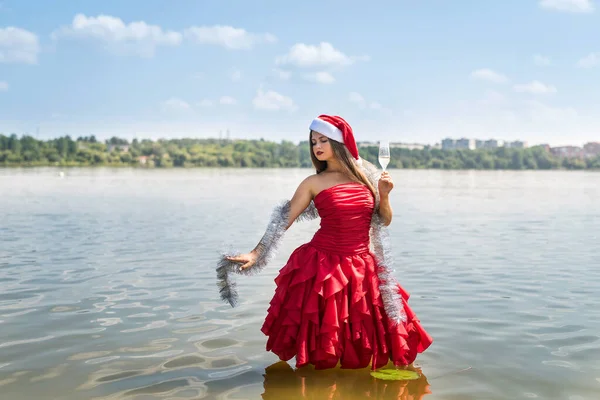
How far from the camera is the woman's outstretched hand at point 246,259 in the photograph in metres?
5.28

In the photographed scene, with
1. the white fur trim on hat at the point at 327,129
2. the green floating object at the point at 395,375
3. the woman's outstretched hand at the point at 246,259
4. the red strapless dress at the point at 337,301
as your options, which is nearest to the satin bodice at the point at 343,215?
the red strapless dress at the point at 337,301

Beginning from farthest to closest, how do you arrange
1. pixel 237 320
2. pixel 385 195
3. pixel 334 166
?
1. pixel 237 320
2. pixel 334 166
3. pixel 385 195

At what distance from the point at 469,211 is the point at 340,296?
2062cm

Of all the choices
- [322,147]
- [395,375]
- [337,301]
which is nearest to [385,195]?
[322,147]

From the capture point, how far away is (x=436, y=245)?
47.9 feet

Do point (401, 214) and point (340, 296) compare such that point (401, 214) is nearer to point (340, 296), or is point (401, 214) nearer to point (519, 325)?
point (519, 325)

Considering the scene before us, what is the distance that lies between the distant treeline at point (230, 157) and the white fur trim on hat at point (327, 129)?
12683 centimetres

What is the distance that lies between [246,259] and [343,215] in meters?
0.80

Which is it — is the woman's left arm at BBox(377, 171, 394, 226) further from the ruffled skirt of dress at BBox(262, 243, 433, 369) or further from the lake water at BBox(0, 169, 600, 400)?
the lake water at BBox(0, 169, 600, 400)

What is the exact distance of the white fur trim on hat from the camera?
5270mm

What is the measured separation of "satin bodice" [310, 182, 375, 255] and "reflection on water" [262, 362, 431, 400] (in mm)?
973

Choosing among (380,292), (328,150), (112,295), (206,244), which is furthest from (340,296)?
(206,244)

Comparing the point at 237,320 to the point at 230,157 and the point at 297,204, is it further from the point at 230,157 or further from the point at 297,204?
the point at 230,157

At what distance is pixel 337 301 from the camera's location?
16.9 feet
